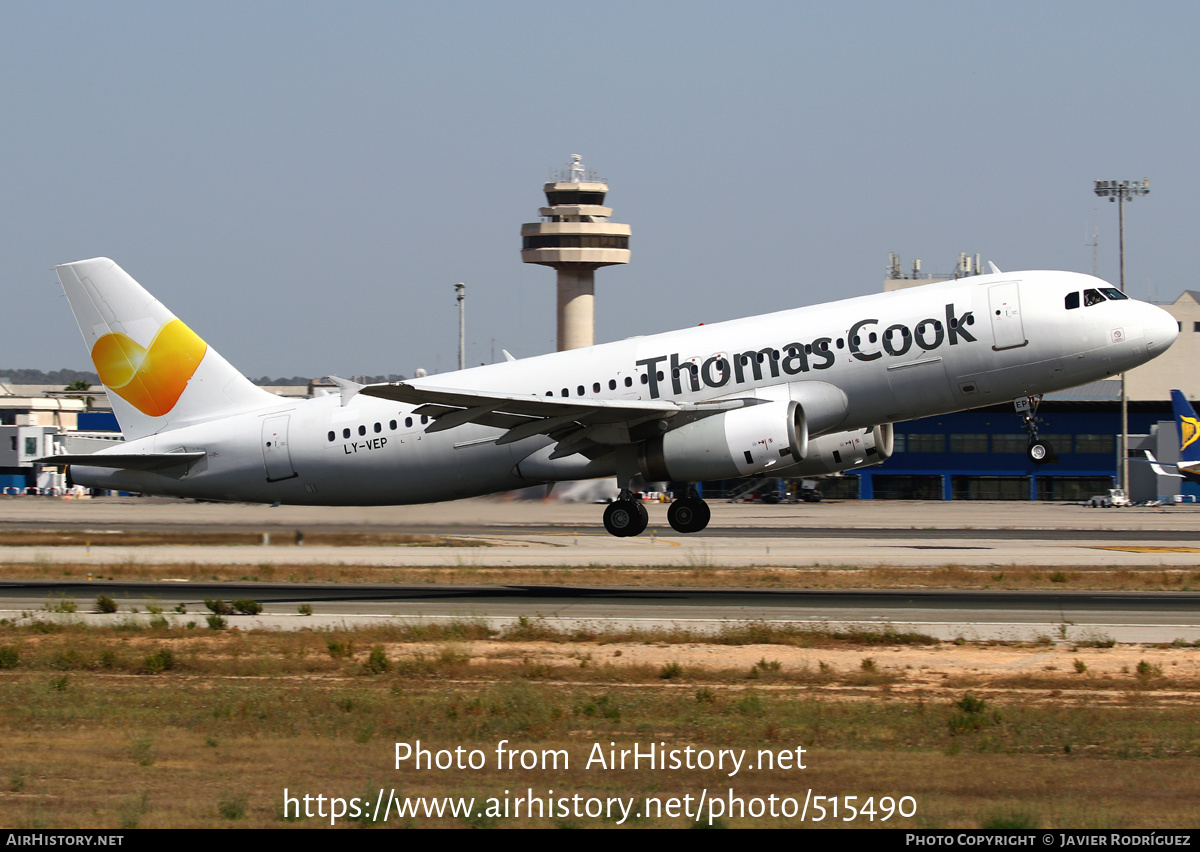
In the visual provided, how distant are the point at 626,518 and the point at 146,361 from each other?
13.9m

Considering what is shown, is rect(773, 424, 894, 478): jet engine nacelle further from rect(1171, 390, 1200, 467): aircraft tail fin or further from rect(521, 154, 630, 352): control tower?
rect(521, 154, 630, 352): control tower

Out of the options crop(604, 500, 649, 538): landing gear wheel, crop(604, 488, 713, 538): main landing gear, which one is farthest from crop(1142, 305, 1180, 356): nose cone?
crop(604, 500, 649, 538): landing gear wheel

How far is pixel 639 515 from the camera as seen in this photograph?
3120 centimetres

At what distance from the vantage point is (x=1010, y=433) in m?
104

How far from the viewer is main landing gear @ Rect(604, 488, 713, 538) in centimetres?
3122

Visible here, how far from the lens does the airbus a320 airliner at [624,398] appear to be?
28.6 meters

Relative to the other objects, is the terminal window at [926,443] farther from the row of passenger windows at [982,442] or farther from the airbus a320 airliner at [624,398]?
the airbus a320 airliner at [624,398]

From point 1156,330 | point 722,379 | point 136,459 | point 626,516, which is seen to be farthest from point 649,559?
point 1156,330

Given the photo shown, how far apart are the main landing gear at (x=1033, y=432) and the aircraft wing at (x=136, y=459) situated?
2062cm

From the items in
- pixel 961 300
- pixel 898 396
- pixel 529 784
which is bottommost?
pixel 529 784

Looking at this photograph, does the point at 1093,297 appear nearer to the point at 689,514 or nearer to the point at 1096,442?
the point at 689,514
